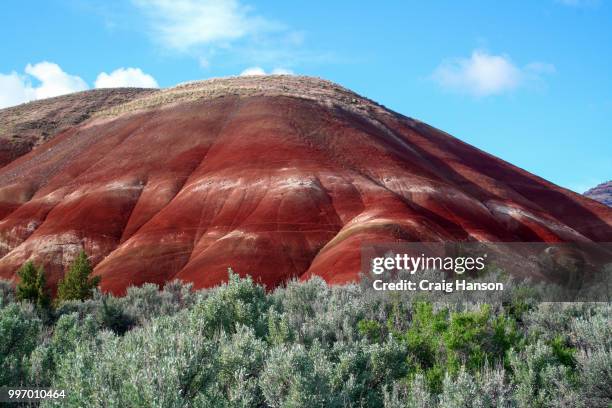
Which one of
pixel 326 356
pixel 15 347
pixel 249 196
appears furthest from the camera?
pixel 249 196

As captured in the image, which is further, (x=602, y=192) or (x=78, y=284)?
(x=602, y=192)

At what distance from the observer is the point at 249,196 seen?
4875cm

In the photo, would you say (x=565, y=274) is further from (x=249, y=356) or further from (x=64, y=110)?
(x=64, y=110)

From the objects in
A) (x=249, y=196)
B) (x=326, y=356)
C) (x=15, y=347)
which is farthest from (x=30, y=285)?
(x=249, y=196)

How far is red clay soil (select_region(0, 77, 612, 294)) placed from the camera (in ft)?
138

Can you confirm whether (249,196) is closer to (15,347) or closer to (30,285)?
(30,285)

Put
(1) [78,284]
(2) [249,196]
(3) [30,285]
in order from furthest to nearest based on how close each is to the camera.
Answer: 1. (2) [249,196]
2. (1) [78,284]
3. (3) [30,285]

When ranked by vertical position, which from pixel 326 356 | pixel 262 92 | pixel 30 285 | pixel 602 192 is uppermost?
pixel 602 192

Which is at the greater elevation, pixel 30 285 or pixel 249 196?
pixel 249 196

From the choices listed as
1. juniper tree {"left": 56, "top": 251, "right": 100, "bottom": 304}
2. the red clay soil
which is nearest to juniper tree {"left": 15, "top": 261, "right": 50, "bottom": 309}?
juniper tree {"left": 56, "top": 251, "right": 100, "bottom": 304}

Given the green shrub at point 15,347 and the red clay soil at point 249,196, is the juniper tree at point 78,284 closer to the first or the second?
the red clay soil at point 249,196

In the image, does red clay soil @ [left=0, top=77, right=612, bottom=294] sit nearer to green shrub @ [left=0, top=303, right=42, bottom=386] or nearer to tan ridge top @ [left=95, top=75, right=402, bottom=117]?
tan ridge top @ [left=95, top=75, right=402, bottom=117]

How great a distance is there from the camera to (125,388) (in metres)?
6.95

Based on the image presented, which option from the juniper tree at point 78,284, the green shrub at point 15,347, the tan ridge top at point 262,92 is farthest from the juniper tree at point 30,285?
the tan ridge top at point 262,92
